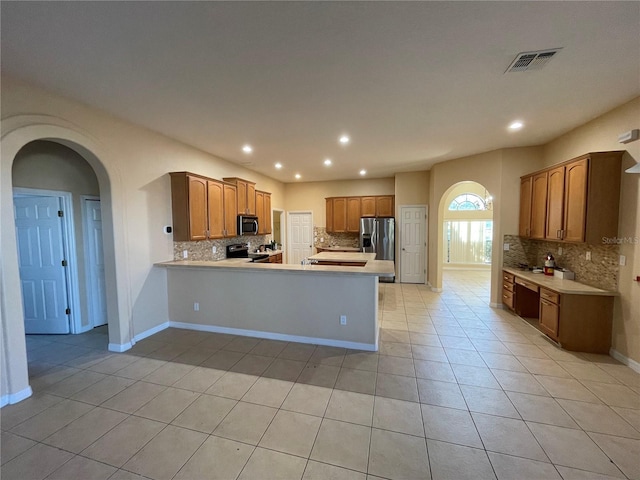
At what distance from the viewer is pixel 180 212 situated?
13.0 ft

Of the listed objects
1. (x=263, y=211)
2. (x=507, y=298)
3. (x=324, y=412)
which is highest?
(x=263, y=211)

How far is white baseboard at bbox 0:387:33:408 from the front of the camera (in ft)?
7.43

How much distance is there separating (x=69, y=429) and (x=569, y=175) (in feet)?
19.2

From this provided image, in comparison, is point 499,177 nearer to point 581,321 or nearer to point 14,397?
point 581,321

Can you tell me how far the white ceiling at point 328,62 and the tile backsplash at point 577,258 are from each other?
1697mm

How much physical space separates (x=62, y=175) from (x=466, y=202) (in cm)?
1032

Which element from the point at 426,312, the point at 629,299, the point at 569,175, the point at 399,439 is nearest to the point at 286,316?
the point at 399,439

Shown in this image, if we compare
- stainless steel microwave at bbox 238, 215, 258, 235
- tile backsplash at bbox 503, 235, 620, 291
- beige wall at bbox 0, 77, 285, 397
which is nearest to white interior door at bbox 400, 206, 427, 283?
tile backsplash at bbox 503, 235, 620, 291

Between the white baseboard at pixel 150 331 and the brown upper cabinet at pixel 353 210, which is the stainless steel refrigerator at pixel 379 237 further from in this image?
the white baseboard at pixel 150 331

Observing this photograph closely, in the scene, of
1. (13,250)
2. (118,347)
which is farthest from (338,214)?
(13,250)

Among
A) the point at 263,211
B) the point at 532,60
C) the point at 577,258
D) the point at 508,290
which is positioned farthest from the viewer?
the point at 263,211

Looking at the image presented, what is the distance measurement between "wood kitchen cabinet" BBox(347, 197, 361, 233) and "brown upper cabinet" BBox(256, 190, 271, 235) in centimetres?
225

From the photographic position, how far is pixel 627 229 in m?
2.87

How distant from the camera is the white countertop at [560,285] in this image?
3062 millimetres
